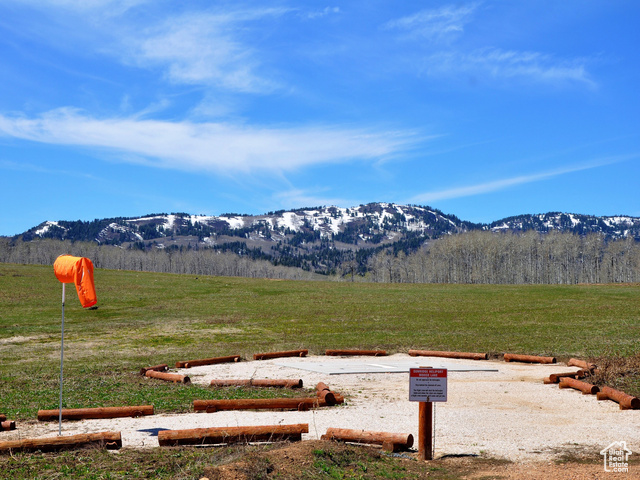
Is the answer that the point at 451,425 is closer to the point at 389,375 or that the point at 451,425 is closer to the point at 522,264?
the point at 389,375

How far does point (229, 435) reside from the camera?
10695 mm

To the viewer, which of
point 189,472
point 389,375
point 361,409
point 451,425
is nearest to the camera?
point 189,472

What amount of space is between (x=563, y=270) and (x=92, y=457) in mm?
167526

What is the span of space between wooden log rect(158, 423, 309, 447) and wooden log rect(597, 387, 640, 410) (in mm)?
8651

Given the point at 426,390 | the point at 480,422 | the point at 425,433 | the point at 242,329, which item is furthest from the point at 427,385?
the point at 242,329

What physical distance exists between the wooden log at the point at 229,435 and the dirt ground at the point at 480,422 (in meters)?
0.53

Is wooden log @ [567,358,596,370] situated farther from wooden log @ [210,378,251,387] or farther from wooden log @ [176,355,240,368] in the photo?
wooden log @ [176,355,240,368]

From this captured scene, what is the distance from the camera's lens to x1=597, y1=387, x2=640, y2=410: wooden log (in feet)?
46.1

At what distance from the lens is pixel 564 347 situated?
90.5 feet

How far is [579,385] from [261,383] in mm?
9753

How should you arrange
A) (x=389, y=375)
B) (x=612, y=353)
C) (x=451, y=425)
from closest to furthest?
(x=451, y=425) → (x=389, y=375) → (x=612, y=353)

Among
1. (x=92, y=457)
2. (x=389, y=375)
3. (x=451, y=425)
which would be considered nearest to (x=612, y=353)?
(x=389, y=375)

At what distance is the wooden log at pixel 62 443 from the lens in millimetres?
9953
